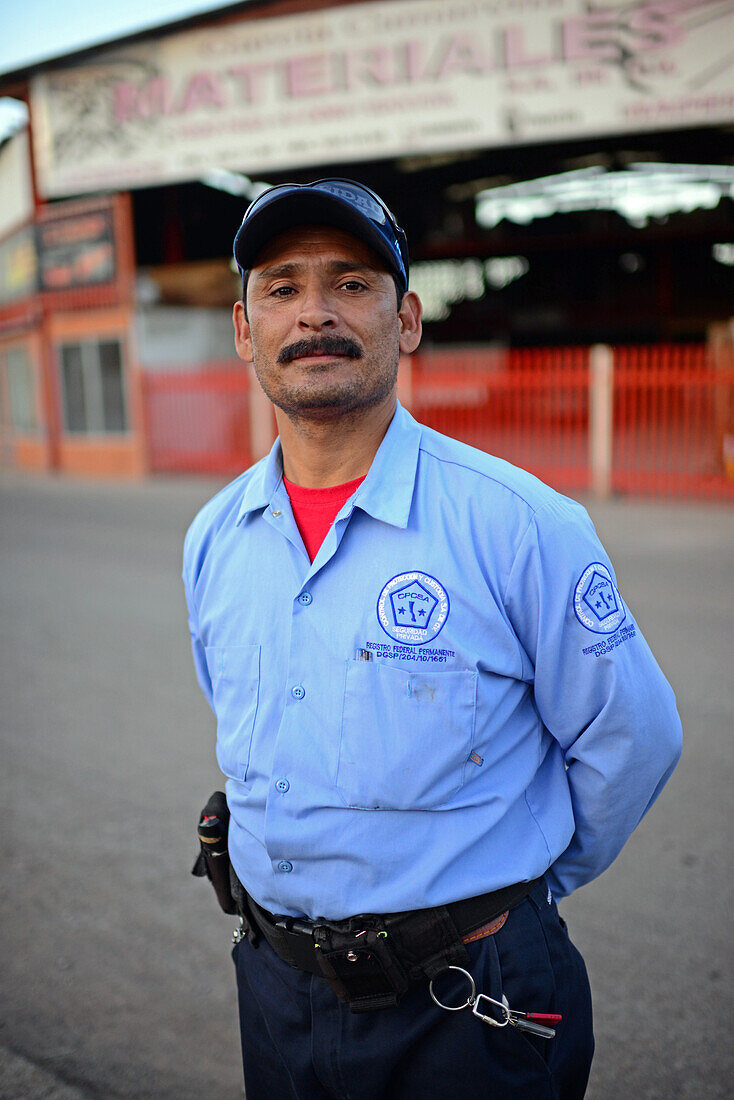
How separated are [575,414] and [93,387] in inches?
380

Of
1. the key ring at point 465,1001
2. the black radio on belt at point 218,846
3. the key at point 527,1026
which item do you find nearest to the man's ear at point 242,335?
the black radio on belt at point 218,846

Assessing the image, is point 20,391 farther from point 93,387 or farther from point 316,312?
point 316,312

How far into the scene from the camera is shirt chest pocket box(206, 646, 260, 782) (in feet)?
5.40

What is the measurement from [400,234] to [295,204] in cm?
24

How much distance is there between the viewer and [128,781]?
430 centimetres

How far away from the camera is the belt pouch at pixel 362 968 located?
1.48 m

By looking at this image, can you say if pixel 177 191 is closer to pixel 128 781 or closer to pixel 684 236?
pixel 684 236

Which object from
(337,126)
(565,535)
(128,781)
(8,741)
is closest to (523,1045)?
(565,535)

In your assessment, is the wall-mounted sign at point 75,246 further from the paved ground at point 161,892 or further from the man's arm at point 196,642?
the man's arm at point 196,642

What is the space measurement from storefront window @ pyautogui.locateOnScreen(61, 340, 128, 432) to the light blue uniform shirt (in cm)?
1583

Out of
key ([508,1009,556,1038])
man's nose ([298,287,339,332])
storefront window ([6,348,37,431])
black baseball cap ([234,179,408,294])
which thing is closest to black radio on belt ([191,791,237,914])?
→ key ([508,1009,556,1038])

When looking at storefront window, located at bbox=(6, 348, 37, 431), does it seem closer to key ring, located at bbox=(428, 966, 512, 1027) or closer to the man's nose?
the man's nose

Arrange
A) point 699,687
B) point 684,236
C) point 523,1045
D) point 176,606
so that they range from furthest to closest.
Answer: point 684,236
point 176,606
point 699,687
point 523,1045

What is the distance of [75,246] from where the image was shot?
16.8 m
